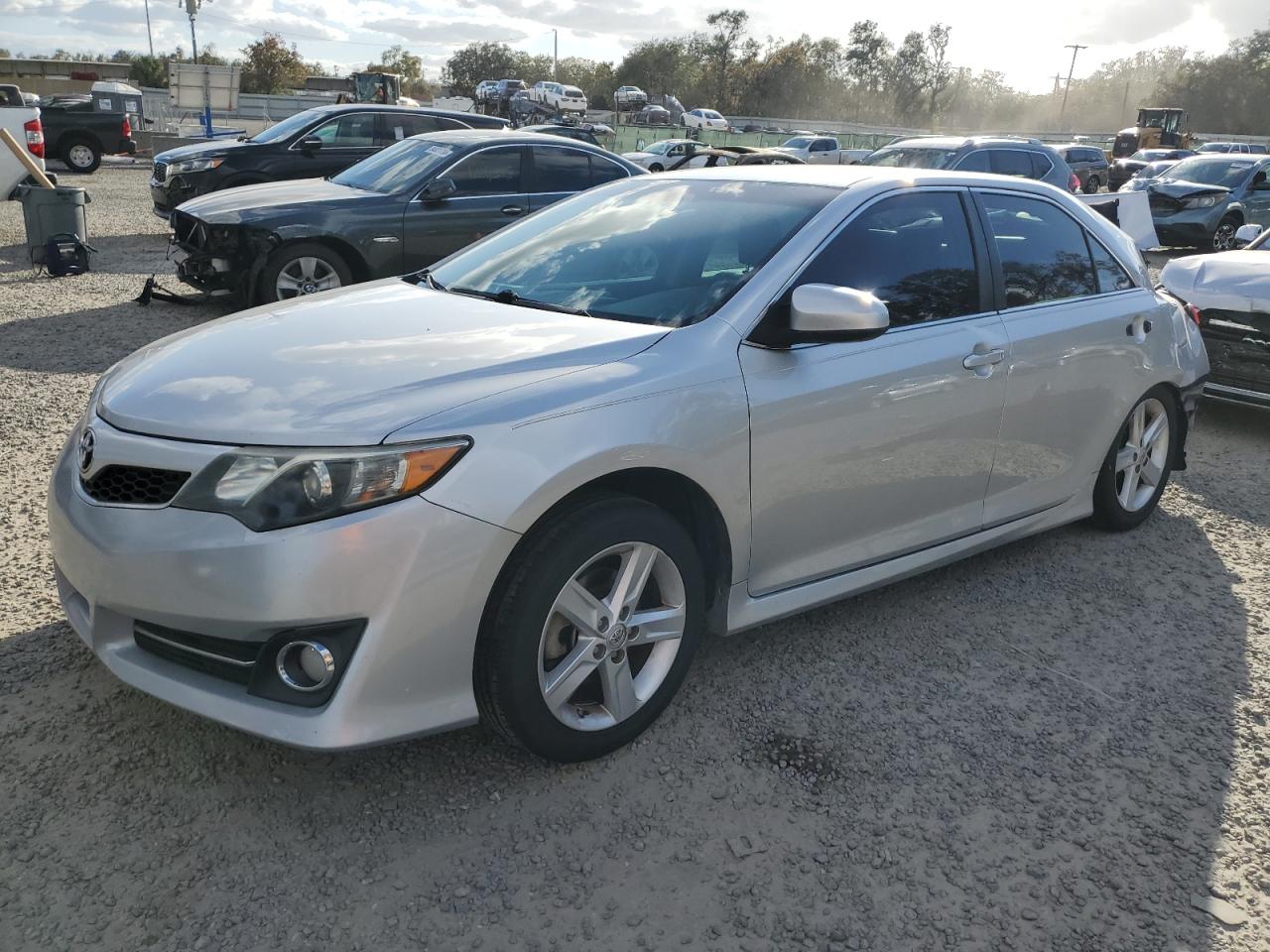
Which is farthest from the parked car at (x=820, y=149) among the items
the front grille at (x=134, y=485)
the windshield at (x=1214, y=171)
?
the front grille at (x=134, y=485)

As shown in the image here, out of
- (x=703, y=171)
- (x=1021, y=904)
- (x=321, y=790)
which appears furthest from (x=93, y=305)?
(x=1021, y=904)

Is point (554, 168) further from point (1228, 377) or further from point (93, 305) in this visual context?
point (1228, 377)

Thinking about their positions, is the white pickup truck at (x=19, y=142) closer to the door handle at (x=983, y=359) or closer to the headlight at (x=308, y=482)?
the headlight at (x=308, y=482)

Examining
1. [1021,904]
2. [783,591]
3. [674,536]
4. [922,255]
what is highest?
[922,255]

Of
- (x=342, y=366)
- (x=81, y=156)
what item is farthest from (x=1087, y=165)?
(x=342, y=366)

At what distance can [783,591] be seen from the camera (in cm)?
325

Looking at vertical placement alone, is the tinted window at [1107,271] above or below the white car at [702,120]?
below

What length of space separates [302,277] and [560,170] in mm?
2513

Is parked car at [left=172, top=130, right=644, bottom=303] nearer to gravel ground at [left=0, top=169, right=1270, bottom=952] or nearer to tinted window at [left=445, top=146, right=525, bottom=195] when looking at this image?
tinted window at [left=445, top=146, right=525, bottom=195]

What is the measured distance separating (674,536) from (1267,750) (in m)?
1.94

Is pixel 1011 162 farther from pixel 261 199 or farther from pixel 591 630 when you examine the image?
pixel 591 630

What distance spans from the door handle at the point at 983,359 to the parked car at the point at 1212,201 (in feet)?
47.4

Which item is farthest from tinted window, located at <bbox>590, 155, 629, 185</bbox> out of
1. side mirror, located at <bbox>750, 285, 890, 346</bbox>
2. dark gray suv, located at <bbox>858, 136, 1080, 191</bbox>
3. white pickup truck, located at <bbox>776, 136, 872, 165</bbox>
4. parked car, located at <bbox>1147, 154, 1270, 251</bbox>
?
white pickup truck, located at <bbox>776, 136, 872, 165</bbox>

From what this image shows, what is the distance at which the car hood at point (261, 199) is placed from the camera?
26.3 ft
